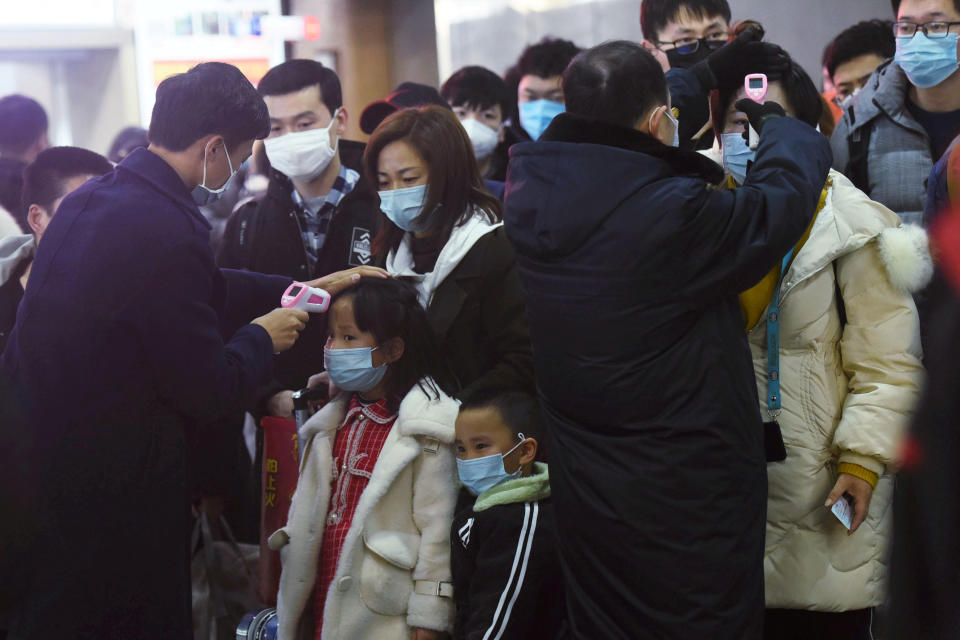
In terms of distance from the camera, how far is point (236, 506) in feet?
14.5

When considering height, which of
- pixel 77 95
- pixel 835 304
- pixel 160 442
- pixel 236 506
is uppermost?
pixel 77 95

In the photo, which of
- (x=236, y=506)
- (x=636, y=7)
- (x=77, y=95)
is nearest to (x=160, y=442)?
(x=236, y=506)

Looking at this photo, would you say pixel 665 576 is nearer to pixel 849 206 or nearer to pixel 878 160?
pixel 849 206

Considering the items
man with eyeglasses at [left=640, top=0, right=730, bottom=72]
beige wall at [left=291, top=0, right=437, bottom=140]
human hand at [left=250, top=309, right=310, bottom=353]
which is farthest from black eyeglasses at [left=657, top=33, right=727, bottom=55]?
beige wall at [left=291, top=0, right=437, bottom=140]

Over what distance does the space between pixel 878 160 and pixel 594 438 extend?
177cm

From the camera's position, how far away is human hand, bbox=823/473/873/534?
106 inches

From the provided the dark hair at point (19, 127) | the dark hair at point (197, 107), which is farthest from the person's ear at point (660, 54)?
the dark hair at point (19, 127)

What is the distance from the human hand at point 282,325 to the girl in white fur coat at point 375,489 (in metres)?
0.14

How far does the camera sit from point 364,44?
9.49 meters

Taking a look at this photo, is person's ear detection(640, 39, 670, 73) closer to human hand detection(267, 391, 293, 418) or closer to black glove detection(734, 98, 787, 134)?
black glove detection(734, 98, 787, 134)

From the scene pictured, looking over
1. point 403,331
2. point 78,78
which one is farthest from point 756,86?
point 78,78

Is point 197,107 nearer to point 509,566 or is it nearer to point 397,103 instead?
point 509,566

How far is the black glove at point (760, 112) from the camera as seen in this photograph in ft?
8.43

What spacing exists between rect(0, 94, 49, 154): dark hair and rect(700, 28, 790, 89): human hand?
380 centimetres
